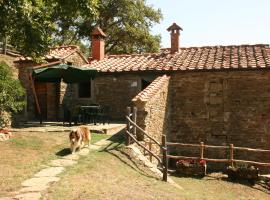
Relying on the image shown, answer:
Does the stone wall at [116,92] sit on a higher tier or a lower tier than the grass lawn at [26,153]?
higher

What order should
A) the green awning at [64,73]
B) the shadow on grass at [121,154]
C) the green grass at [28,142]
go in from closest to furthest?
the shadow on grass at [121,154] → the green grass at [28,142] → the green awning at [64,73]

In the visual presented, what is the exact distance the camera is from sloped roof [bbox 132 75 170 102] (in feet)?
45.0

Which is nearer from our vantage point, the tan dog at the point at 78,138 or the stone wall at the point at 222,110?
the tan dog at the point at 78,138

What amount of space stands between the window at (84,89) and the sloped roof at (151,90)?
169 inches

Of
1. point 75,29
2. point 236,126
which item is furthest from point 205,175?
point 75,29

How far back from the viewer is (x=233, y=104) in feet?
53.9

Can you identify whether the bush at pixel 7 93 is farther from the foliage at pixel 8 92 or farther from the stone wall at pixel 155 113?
the stone wall at pixel 155 113

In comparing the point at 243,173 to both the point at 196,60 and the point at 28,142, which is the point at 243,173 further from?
the point at 28,142

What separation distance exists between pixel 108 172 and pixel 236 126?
8.26 metres

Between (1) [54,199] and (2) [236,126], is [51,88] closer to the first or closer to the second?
(2) [236,126]

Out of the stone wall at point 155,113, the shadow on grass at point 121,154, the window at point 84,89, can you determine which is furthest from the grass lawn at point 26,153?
the window at point 84,89

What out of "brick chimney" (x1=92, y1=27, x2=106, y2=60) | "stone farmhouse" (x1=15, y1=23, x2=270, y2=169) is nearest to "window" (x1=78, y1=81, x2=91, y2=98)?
"stone farmhouse" (x1=15, y1=23, x2=270, y2=169)

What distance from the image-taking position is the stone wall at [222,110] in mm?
16000

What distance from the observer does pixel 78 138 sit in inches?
447
